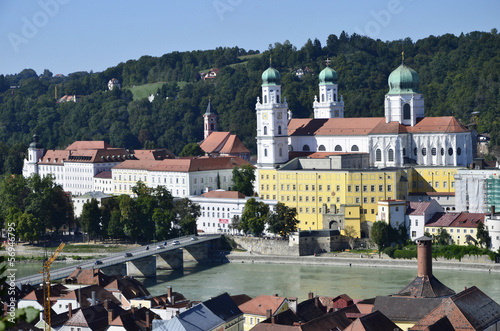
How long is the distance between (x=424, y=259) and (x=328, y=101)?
32.2 m

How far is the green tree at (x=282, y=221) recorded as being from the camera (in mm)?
44625

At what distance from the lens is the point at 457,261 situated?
38531 mm

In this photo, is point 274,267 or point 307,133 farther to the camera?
point 307,133

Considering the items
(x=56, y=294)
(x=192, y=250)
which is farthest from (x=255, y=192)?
(x=56, y=294)

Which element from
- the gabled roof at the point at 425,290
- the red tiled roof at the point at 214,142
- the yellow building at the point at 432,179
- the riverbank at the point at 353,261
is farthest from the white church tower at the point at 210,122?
the gabled roof at the point at 425,290

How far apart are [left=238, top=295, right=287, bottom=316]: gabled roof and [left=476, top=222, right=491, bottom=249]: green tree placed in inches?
651

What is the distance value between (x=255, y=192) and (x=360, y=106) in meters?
28.4

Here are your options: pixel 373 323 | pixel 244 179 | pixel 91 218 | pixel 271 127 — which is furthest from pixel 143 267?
pixel 373 323

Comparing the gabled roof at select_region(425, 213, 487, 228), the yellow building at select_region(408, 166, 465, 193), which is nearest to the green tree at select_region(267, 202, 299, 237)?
the yellow building at select_region(408, 166, 465, 193)

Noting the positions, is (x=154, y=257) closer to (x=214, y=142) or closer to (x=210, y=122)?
(x=214, y=142)

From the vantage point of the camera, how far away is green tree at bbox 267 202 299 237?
4462 centimetres

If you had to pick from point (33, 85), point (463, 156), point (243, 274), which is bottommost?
point (243, 274)

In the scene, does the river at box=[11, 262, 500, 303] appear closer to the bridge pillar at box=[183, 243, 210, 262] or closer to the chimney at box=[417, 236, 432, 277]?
the bridge pillar at box=[183, 243, 210, 262]

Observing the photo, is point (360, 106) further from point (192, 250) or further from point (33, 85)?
point (33, 85)
